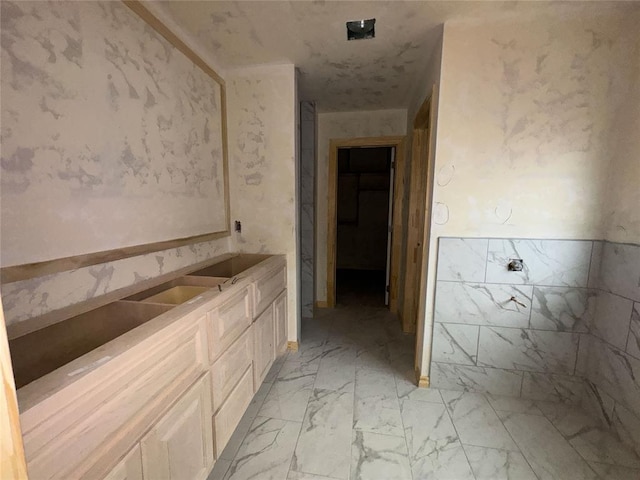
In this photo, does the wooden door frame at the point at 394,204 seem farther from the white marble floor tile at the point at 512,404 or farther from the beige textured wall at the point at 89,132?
the beige textured wall at the point at 89,132

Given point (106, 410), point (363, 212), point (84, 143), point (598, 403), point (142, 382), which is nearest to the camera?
point (106, 410)

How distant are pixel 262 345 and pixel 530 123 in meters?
2.38

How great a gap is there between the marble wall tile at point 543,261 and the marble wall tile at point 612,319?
0.50 feet

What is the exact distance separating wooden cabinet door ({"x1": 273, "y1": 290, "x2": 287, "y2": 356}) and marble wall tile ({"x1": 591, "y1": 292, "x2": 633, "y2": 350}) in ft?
7.37

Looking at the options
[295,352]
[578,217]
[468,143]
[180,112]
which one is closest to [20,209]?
[180,112]

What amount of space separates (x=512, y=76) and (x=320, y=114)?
87.3 inches

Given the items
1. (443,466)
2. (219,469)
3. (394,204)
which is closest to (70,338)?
(219,469)

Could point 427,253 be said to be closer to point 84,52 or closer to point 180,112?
point 180,112

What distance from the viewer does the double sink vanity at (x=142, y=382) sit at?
655 mm

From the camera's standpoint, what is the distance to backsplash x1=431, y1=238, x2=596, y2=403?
1785 mm

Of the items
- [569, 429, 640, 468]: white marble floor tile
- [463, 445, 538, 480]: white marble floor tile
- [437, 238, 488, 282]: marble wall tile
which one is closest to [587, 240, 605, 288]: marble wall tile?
[437, 238, 488, 282]: marble wall tile

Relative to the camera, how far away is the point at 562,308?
1804 millimetres

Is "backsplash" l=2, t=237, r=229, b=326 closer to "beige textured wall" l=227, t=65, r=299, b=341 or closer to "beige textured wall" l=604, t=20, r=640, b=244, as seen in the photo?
"beige textured wall" l=227, t=65, r=299, b=341

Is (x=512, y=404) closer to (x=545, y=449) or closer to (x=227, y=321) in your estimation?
(x=545, y=449)
